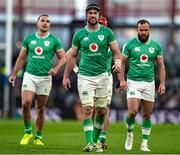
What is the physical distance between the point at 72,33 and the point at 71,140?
54.4 feet

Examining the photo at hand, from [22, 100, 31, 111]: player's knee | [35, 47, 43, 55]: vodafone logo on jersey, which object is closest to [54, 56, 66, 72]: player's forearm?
[35, 47, 43, 55]: vodafone logo on jersey

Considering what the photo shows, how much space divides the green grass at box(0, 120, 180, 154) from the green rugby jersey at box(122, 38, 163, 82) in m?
1.57

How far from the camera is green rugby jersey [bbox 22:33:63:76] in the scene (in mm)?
19219

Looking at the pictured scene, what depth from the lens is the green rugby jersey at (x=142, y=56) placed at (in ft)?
58.9

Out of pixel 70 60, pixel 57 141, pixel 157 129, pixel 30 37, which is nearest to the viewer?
pixel 70 60

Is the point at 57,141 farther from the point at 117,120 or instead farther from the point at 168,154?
the point at 117,120

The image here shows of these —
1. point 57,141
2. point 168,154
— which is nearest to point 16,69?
point 57,141

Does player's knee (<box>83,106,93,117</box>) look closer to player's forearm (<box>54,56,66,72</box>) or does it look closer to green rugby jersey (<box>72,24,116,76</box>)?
green rugby jersey (<box>72,24,116,76</box>)

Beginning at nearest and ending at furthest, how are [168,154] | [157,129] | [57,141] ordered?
[168,154] < [57,141] < [157,129]

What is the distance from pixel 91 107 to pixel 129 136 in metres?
1.79

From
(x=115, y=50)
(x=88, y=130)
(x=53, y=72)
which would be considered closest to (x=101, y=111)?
(x=88, y=130)

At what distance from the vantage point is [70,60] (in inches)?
667

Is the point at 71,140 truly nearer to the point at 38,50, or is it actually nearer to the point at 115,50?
the point at 38,50

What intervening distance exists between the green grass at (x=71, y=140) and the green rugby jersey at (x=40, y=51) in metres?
1.70
